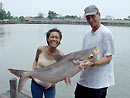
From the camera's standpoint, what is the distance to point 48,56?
8.39 ft

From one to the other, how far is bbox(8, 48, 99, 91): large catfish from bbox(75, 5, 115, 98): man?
9 cm

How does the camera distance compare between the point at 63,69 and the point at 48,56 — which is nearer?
the point at 63,69

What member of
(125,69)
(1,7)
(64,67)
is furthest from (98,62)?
(1,7)

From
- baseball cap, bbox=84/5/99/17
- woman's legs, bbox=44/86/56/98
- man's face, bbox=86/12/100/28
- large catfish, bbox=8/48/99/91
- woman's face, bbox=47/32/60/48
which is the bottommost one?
woman's legs, bbox=44/86/56/98

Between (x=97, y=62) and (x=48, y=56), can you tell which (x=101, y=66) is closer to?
(x=97, y=62)

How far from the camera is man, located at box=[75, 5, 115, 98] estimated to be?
88.4 inches

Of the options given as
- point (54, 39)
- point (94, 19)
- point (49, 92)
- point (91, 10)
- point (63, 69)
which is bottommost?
point (49, 92)

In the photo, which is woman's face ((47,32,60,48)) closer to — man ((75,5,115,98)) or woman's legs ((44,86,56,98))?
man ((75,5,115,98))

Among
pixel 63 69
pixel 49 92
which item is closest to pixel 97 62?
pixel 63 69

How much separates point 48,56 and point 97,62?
27.0 inches

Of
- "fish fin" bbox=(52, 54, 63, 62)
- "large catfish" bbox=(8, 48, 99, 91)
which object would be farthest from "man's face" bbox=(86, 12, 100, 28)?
"fish fin" bbox=(52, 54, 63, 62)

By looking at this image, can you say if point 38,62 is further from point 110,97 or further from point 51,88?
point 110,97

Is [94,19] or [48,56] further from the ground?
[94,19]

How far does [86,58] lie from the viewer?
2258mm
